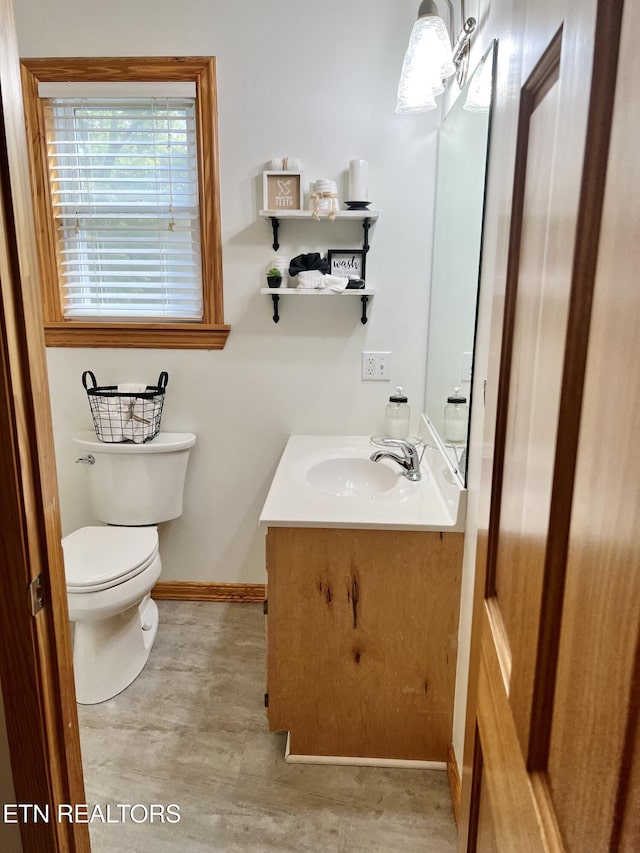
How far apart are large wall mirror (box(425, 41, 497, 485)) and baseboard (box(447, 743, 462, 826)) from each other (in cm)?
84

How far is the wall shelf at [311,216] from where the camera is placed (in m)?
2.14

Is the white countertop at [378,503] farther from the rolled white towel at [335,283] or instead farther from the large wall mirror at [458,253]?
the rolled white towel at [335,283]

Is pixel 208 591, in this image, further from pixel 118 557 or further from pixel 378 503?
pixel 378 503

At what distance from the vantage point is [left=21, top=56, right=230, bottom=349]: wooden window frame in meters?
2.18

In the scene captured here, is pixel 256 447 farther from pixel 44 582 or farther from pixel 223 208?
pixel 44 582

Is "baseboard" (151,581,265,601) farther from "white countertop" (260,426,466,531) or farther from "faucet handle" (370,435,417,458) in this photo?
"faucet handle" (370,435,417,458)

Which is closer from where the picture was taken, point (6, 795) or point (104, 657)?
point (6, 795)

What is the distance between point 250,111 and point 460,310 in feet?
3.78

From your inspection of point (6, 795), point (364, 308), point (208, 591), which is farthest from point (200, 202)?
point (6, 795)

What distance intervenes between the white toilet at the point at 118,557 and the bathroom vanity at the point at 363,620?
63cm

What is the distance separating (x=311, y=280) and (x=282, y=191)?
14.0 inches

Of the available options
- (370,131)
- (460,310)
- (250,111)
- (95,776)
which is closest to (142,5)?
(250,111)

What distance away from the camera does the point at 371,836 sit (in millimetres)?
1566

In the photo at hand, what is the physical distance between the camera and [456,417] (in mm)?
1786
